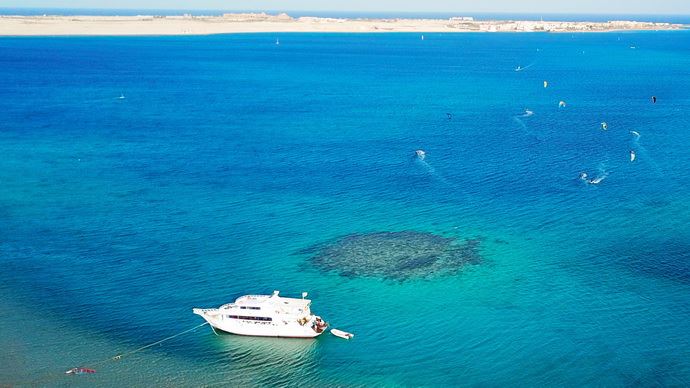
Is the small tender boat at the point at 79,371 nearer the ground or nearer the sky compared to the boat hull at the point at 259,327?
nearer the ground

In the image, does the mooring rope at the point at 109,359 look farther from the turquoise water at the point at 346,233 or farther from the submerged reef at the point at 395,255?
the submerged reef at the point at 395,255

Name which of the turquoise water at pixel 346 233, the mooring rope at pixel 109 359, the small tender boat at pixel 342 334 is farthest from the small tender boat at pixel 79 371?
the small tender boat at pixel 342 334

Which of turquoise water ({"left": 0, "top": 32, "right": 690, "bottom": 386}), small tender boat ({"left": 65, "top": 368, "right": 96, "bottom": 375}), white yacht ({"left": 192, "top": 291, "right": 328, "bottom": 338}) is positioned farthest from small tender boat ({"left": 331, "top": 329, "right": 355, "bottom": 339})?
small tender boat ({"left": 65, "top": 368, "right": 96, "bottom": 375})

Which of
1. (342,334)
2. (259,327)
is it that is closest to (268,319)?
(259,327)

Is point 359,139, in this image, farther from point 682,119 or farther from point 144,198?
point 682,119

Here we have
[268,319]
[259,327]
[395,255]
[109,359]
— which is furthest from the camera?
[395,255]

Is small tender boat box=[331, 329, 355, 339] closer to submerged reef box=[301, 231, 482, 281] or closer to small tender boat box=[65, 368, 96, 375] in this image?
submerged reef box=[301, 231, 482, 281]

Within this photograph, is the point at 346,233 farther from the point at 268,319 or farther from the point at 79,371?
the point at 79,371
